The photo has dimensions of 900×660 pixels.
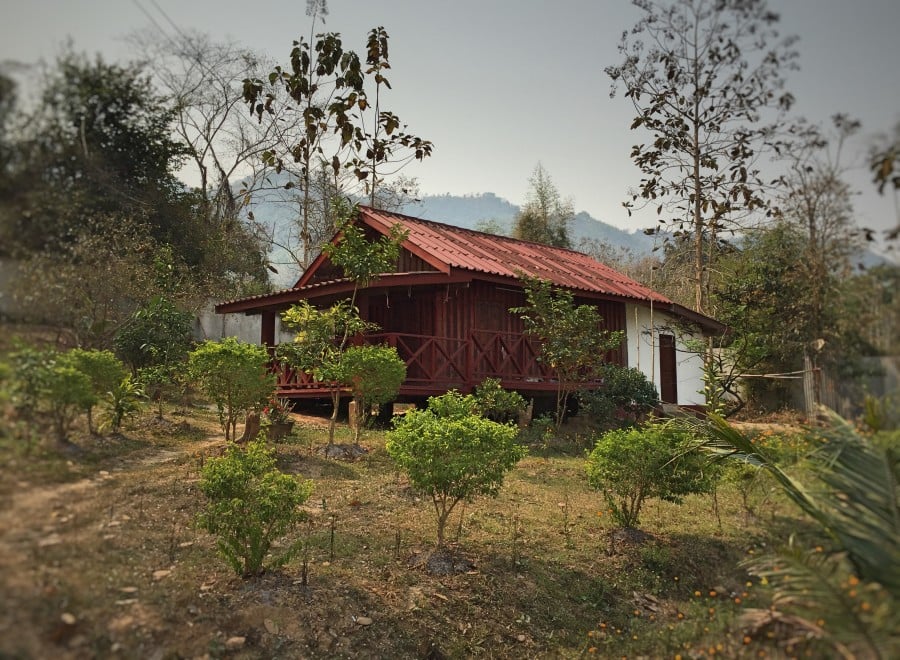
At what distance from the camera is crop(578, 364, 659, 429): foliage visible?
40.8 ft

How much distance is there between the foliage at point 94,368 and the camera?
10.9ft

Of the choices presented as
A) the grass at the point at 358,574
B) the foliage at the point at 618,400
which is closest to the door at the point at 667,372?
the foliage at the point at 618,400

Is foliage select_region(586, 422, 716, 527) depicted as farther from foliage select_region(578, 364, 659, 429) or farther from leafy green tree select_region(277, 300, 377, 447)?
foliage select_region(578, 364, 659, 429)

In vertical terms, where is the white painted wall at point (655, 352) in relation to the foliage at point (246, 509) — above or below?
above

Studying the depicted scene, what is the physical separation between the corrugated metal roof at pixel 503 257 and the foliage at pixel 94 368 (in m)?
7.32

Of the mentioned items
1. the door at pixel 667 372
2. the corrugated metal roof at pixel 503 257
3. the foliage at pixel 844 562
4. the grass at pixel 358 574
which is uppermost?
the corrugated metal roof at pixel 503 257

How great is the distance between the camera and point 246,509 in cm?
497

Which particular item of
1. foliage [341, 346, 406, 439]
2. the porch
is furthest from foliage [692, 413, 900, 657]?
the porch

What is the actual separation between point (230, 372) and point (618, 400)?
751 cm

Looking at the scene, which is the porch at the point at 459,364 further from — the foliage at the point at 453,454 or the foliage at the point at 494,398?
the foliage at the point at 453,454

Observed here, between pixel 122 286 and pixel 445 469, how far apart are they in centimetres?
294

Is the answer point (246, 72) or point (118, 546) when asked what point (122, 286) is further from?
point (246, 72)

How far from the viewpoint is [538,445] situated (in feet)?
35.4

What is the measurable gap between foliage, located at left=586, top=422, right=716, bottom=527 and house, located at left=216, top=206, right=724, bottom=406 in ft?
17.6
